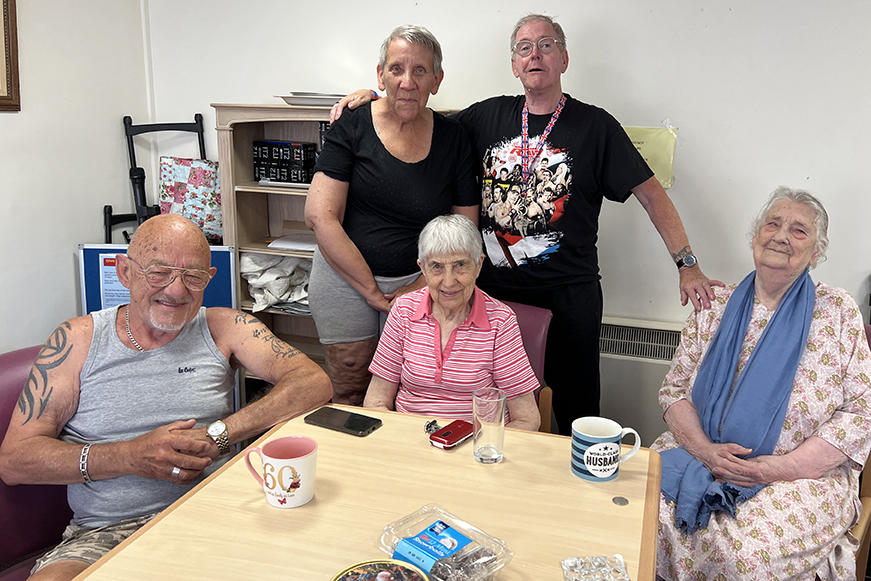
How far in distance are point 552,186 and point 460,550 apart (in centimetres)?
147

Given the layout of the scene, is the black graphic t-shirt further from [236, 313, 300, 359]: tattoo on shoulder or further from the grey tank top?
the grey tank top

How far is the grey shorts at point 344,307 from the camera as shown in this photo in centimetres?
229

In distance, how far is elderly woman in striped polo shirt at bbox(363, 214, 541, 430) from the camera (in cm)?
184

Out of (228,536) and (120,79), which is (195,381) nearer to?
(228,536)

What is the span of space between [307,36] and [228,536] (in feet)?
8.51

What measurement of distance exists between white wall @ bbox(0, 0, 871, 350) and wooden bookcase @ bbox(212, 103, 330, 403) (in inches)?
9.0

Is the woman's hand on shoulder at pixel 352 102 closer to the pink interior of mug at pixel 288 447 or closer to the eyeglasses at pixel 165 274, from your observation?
the eyeglasses at pixel 165 274

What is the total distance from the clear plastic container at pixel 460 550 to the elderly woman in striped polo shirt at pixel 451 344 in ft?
2.25

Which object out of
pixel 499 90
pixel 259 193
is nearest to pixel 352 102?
pixel 499 90

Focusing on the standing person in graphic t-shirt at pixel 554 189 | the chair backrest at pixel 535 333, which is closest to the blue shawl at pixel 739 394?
the standing person in graphic t-shirt at pixel 554 189

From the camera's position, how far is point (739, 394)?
6.08 feet

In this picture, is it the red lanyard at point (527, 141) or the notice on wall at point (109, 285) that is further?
the notice on wall at point (109, 285)

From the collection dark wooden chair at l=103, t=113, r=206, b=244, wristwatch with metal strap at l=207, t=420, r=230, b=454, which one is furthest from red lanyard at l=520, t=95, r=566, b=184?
dark wooden chair at l=103, t=113, r=206, b=244

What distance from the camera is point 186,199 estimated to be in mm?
3232
